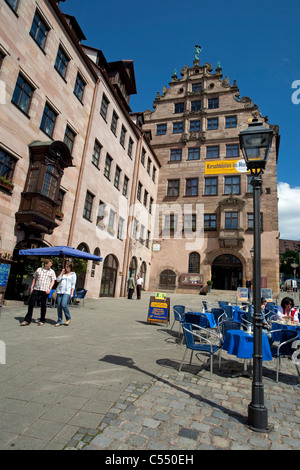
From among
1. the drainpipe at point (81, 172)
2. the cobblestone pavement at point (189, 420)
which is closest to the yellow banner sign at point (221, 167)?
the drainpipe at point (81, 172)

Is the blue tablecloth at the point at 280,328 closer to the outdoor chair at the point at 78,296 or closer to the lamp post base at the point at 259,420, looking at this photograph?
the lamp post base at the point at 259,420

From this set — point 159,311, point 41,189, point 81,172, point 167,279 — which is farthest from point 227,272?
point 41,189

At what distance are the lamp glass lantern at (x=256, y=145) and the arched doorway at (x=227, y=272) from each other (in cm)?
Result: 2581

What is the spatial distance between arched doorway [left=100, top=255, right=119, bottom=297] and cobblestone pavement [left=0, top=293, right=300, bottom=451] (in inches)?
515

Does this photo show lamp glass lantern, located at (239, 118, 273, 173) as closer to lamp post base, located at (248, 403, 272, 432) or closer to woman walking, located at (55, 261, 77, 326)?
lamp post base, located at (248, 403, 272, 432)

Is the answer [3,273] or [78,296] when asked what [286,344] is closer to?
[3,273]

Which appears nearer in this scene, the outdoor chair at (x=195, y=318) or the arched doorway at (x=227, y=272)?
the outdoor chair at (x=195, y=318)

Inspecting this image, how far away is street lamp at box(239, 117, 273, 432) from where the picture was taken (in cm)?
325

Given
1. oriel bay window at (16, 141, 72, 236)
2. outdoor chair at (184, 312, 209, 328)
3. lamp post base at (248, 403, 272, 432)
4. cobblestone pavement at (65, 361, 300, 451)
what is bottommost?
cobblestone pavement at (65, 361, 300, 451)

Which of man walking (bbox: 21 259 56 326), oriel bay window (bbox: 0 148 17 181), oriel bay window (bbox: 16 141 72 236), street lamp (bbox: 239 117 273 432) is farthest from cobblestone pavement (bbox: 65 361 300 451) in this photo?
oriel bay window (bbox: 0 148 17 181)

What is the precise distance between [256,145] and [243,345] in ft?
11.7

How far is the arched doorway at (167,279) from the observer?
29.8m
